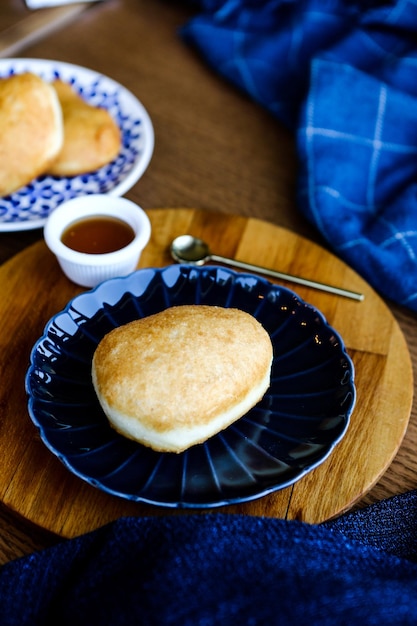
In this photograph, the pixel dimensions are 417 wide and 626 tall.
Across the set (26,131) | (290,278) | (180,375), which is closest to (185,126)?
(26,131)

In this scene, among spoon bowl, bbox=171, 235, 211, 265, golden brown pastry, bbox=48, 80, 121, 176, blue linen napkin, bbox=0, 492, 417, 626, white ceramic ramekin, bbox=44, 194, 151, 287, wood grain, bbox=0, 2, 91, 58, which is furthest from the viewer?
wood grain, bbox=0, 2, 91, 58

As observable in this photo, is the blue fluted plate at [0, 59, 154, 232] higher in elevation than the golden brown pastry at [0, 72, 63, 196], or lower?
lower

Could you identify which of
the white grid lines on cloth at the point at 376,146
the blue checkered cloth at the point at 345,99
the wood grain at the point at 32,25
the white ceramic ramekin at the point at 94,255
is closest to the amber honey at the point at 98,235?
the white ceramic ramekin at the point at 94,255

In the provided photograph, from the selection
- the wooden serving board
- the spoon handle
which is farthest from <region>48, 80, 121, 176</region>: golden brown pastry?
the spoon handle

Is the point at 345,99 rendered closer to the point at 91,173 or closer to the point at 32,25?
the point at 91,173

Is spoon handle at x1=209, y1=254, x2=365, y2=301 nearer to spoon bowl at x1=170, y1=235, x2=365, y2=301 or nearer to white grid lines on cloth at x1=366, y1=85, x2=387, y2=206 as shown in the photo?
spoon bowl at x1=170, y1=235, x2=365, y2=301
